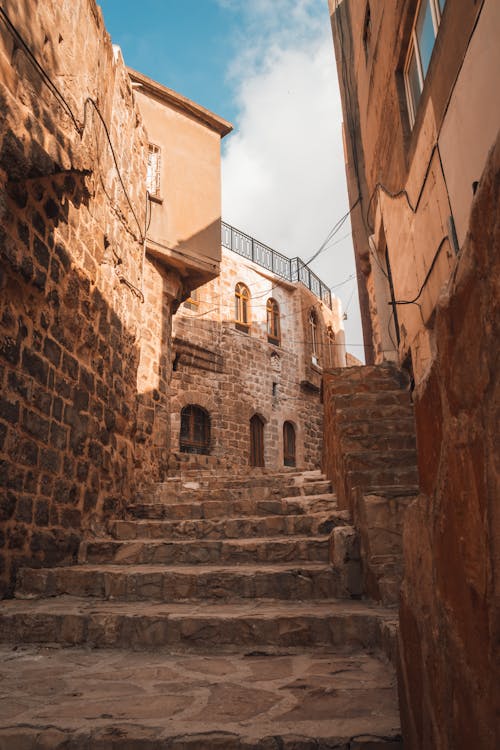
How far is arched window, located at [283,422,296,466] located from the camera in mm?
18812

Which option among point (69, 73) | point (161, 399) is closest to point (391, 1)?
point (69, 73)

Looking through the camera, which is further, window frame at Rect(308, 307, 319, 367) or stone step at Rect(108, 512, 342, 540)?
window frame at Rect(308, 307, 319, 367)

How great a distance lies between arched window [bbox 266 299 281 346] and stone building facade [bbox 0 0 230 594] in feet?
40.1

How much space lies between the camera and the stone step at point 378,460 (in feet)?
14.4

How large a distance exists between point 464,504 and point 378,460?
3532mm

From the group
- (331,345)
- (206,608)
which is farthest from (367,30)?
(331,345)

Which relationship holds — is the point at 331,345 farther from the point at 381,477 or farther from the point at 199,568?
the point at 199,568

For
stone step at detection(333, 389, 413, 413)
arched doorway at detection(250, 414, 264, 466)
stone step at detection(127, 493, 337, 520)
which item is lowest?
stone step at detection(127, 493, 337, 520)

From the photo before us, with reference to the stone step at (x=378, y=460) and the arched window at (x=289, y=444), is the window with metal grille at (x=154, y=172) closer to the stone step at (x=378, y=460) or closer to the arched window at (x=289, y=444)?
the stone step at (x=378, y=460)

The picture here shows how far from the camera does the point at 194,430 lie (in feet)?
51.4

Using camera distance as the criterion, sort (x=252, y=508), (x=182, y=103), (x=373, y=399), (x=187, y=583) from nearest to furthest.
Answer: (x=187, y=583), (x=252, y=508), (x=373, y=399), (x=182, y=103)

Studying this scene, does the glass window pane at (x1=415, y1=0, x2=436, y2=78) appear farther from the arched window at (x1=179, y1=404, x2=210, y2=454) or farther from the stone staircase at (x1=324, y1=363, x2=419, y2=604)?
the arched window at (x1=179, y1=404, x2=210, y2=454)

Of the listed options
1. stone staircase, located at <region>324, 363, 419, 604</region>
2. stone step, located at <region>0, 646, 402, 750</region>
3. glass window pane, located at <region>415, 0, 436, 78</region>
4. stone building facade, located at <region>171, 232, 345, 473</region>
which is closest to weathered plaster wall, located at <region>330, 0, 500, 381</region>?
glass window pane, located at <region>415, 0, 436, 78</region>

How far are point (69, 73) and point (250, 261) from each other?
1493cm
